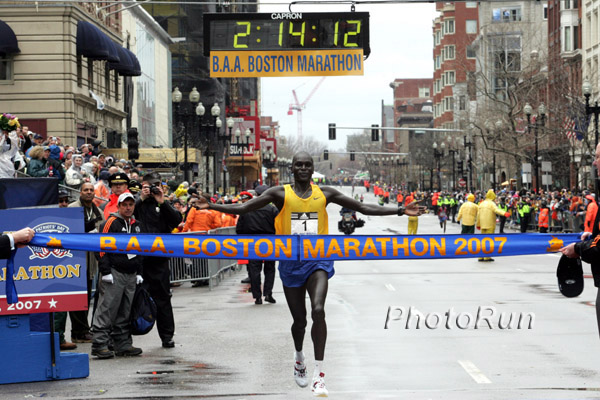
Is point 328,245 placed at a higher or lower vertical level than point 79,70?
lower

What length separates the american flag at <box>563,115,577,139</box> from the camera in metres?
45.5

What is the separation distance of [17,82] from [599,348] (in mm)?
30625

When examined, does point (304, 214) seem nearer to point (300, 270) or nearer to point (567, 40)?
point (300, 270)

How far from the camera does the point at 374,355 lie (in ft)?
37.0

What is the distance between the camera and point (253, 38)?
69.6 ft

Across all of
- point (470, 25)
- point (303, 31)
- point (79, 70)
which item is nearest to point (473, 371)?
point (303, 31)

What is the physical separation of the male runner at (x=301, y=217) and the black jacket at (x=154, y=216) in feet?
10.6

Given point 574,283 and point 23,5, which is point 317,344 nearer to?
point 574,283

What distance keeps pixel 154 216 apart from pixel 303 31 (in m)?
9.22

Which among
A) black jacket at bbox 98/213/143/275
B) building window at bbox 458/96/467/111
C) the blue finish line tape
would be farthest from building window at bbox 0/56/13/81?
building window at bbox 458/96/467/111

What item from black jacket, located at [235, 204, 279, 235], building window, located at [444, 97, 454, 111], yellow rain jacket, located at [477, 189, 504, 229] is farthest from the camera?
building window, located at [444, 97, 454, 111]

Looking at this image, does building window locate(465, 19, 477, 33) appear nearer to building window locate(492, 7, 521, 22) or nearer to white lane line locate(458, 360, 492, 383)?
building window locate(492, 7, 521, 22)

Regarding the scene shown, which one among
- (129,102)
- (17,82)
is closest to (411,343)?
(17,82)
